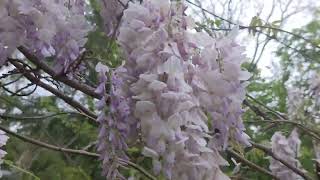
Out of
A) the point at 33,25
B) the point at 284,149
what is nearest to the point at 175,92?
the point at 33,25

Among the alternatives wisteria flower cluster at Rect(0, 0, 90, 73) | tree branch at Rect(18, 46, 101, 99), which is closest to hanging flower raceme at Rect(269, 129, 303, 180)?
tree branch at Rect(18, 46, 101, 99)

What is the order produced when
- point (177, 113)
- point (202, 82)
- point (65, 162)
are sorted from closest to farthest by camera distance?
point (177, 113), point (202, 82), point (65, 162)

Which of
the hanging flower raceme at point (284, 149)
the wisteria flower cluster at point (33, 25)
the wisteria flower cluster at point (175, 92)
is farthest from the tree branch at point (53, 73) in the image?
the hanging flower raceme at point (284, 149)

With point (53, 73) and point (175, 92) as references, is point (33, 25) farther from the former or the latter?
point (175, 92)

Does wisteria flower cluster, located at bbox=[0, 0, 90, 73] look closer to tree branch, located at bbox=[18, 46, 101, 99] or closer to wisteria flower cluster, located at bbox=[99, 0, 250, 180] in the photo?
tree branch, located at bbox=[18, 46, 101, 99]

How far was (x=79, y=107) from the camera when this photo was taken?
1.81 meters

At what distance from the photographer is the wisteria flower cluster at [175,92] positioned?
117cm

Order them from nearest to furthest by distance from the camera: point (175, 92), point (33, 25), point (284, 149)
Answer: point (175, 92) < point (33, 25) < point (284, 149)

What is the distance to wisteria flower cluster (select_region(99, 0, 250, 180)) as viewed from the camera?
1.17m

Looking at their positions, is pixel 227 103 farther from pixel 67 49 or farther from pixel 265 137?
pixel 265 137

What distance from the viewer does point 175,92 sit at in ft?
3.78

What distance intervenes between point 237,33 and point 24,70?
0.57 metres

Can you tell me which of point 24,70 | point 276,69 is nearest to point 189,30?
point 24,70

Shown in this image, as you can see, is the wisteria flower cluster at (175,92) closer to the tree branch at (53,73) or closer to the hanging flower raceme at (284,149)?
the tree branch at (53,73)
